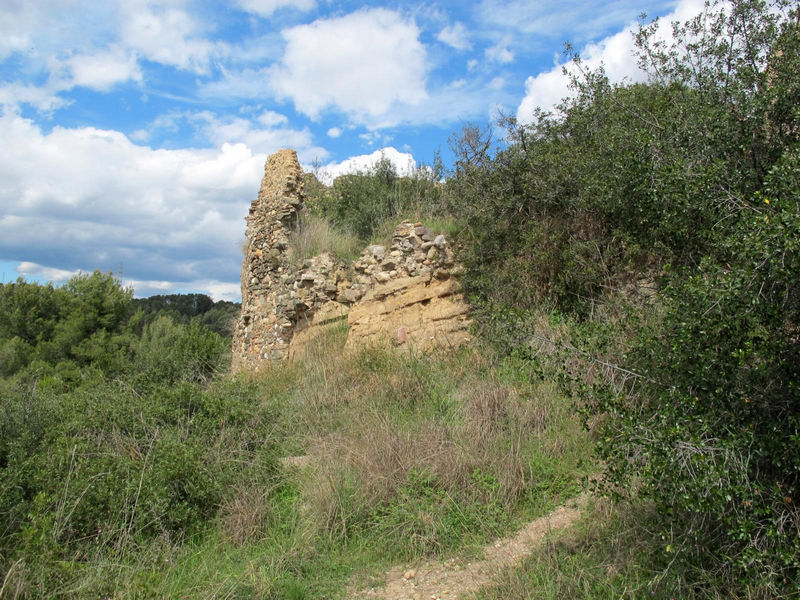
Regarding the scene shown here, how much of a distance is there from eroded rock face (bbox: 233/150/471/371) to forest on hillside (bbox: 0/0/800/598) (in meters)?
0.62

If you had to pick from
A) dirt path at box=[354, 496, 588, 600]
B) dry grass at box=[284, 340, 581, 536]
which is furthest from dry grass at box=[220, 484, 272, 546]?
dirt path at box=[354, 496, 588, 600]

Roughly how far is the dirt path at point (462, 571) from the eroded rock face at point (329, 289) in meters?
4.46

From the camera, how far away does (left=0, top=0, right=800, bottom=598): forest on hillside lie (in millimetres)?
3277

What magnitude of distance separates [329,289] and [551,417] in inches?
231

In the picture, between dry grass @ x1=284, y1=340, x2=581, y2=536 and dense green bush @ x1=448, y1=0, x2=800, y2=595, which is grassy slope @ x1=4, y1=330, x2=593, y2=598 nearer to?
dry grass @ x1=284, y1=340, x2=581, y2=536

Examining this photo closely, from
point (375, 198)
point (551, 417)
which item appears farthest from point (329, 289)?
point (551, 417)

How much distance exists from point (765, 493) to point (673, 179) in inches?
84.7

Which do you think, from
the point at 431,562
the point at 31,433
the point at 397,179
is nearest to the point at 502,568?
the point at 431,562

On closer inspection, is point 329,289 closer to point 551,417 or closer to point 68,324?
point 551,417

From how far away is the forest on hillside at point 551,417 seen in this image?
3.28 meters

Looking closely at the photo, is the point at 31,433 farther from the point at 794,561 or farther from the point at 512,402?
the point at 794,561

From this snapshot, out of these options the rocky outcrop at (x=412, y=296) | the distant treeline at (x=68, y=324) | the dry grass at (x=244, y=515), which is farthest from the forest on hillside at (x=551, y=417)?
the distant treeline at (x=68, y=324)

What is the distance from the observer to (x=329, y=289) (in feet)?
36.1

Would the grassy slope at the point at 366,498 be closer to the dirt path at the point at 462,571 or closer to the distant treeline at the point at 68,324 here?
the dirt path at the point at 462,571
